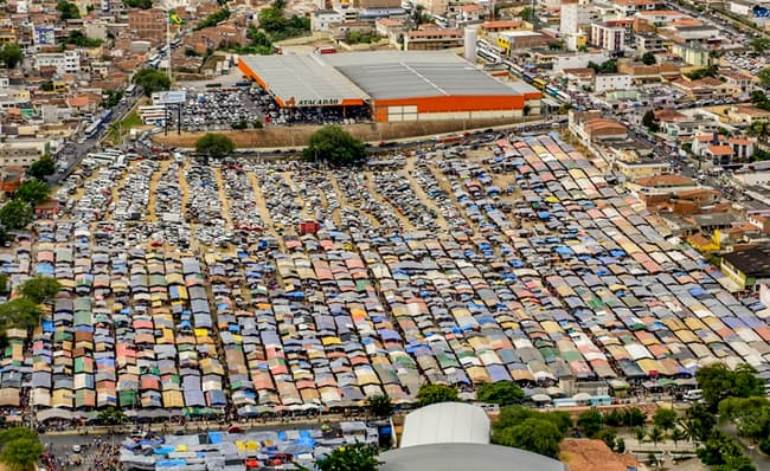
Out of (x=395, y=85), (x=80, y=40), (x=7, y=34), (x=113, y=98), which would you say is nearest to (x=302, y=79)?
(x=395, y=85)

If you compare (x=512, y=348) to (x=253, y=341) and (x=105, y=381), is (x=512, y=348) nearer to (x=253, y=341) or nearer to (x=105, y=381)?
(x=253, y=341)

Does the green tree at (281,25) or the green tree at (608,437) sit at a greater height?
the green tree at (281,25)

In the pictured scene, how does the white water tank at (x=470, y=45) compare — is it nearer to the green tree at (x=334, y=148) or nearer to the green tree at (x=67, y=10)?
the green tree at (x=334, y=148)

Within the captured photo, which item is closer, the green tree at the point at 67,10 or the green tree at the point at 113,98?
the green tree at the point at 113,98

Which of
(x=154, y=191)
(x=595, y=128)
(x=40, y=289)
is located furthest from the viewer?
(x=595, y=128)

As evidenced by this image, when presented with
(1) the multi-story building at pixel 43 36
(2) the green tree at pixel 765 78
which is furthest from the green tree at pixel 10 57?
(2) the green tree at pixel 765 78

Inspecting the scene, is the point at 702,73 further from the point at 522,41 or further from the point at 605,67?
the point at 522,41

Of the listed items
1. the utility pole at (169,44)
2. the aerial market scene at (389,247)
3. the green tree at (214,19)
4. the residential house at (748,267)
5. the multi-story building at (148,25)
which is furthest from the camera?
the green tree at (214,19)
